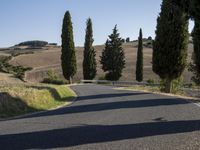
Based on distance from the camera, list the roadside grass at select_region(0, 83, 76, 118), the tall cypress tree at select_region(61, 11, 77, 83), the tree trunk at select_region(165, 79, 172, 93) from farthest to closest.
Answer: the tall cypress tree at select_region(61, 11, 77, 83) < the tree trunk at select_region(165, 79, 172, 93) < the roadside grass at select_region(0, 83, 76, 118)

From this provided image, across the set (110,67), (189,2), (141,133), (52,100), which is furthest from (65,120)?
(110,67)

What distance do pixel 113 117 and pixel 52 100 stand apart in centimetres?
912

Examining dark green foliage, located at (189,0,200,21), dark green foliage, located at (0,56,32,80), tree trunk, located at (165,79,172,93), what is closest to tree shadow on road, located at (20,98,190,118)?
dark green foliage, located at (189,0,200,21)

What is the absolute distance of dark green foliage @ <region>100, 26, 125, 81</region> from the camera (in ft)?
248

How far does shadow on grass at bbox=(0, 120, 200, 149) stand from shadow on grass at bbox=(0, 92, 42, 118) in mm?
5665

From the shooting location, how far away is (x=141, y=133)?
42.9 feet

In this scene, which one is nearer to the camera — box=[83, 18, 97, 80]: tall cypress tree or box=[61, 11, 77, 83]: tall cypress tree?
box=[61, 11, 77, 83]: tall cypress tree

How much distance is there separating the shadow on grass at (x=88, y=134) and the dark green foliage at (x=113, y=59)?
196 ft

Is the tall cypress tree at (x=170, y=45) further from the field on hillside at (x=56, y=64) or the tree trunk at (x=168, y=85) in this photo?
the field on hillside at (x=56, y=64)

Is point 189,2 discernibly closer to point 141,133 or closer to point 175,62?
point 141,133

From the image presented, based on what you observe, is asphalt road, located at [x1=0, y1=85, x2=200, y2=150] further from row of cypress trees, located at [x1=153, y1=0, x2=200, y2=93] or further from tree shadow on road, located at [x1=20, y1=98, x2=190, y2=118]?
row of cypress trees, located at [x1=153, y1=0, x2=200, y2=93]

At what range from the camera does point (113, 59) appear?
3014 inches

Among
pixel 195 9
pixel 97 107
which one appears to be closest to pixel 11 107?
pixel 97 107

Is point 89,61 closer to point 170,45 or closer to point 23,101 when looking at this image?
point 170,45
